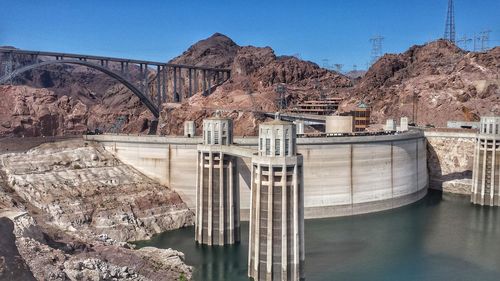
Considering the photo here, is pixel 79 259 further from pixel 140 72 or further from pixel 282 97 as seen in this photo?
pixel 140 72

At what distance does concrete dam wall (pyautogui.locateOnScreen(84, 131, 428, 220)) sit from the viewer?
5191 cm

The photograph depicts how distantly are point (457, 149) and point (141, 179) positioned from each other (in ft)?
144

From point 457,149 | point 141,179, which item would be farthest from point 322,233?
point 457,149

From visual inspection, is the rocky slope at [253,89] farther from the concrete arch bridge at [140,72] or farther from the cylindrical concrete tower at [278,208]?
the cylindrical concrete tower at [278,208]

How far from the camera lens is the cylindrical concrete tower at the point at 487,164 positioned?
5853cm

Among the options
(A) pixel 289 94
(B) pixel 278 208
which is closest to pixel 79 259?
(B) pixel 278 208

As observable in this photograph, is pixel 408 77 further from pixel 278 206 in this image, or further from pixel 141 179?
pixel 278 206

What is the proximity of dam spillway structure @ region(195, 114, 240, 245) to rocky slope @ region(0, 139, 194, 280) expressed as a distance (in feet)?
19.3

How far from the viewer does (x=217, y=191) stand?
42531 mm

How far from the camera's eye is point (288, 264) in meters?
33.4

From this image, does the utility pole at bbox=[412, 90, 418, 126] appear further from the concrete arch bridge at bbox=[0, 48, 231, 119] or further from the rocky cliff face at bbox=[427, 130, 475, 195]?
the concrete arch bridge at bbox=[0, 48, 231, 119]

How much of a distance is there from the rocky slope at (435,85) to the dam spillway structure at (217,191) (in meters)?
54.1

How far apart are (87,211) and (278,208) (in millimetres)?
20586

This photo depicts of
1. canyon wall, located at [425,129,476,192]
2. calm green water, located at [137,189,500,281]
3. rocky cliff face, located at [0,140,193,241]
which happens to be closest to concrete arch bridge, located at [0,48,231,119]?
rocky cliff face, located at [0,140,193,241]
